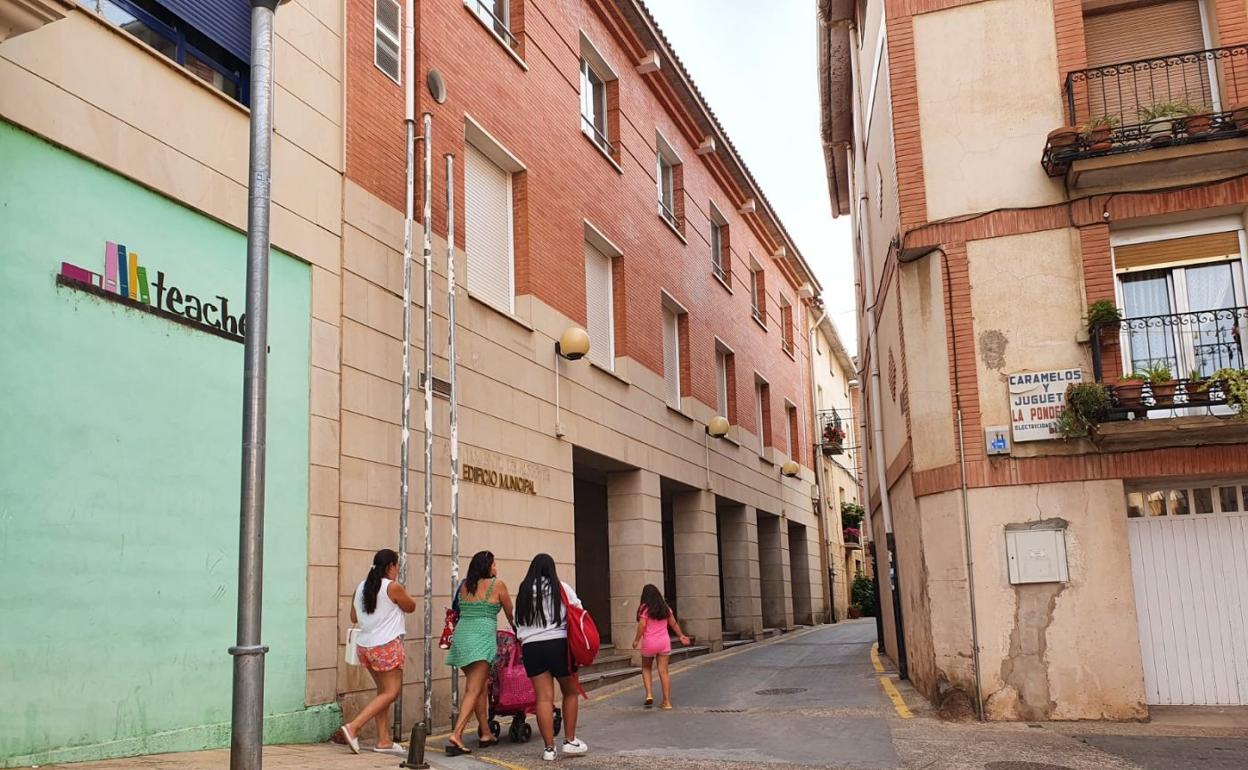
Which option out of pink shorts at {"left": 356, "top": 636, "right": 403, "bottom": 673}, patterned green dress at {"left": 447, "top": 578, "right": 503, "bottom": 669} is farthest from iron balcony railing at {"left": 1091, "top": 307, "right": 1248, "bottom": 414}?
pink shorts at {"left": 356, "top": 636, "right": 403, "bottom": 673}

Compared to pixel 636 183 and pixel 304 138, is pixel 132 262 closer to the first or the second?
pixel 304 138

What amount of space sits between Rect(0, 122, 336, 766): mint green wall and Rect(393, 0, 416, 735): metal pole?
2.90 feet

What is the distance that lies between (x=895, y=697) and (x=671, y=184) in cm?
1226

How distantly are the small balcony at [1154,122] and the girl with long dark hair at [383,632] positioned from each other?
294 inches

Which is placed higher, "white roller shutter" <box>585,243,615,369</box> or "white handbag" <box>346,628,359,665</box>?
"white roller shutter" <box>585,243,615,369</box>

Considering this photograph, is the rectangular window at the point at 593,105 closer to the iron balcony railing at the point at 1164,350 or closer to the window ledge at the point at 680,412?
the window ledge at the point at 680,412

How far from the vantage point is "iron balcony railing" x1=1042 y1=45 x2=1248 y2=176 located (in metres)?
10.6

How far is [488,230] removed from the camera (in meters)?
13.6

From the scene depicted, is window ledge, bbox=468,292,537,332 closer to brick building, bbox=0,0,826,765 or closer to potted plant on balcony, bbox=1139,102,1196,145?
brick building, bbox=0,0,826,765

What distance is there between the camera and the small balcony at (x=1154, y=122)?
418 inches

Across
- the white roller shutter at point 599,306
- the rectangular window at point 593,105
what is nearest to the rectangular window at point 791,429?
the white roller shutter at point 599,306

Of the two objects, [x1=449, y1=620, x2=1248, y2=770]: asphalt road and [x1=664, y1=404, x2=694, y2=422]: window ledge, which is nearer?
[x1=449, y1=620, x2=1248, y2=770]: asphalt road

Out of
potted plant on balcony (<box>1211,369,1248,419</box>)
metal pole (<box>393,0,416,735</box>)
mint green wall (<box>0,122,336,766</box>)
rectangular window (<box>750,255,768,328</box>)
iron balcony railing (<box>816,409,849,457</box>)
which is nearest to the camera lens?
mint green wall (<box>0,122,336,766</box>)

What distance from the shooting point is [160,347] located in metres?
7.87
